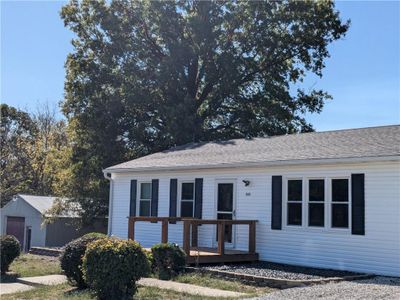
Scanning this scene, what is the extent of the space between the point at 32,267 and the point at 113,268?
19.4 ft

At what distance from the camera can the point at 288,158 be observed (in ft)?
45.9

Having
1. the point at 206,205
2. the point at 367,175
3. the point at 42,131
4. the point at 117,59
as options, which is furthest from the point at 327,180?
the point at 42,131

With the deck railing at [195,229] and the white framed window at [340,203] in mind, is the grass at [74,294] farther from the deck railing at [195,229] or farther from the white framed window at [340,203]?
the white framed window at [340,203]

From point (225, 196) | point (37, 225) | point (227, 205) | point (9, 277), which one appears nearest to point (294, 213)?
point (227, 205)

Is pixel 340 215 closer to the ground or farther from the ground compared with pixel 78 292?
farther from the ground

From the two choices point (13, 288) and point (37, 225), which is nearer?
point (13, 288)

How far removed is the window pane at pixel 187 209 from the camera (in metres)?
16.8

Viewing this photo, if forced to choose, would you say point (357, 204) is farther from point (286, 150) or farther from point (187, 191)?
point (187, 191)

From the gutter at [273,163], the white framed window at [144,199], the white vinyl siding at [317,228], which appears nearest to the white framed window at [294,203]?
the white vinyl siding at [317,228]

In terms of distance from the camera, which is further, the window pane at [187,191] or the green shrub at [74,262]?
the window pane at [187,191]

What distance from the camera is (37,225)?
25453mm

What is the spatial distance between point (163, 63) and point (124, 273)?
743 inches

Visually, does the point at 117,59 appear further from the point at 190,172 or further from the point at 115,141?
the point at 190,172

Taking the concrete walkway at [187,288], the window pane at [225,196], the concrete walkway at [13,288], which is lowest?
the concrete walkway at [13,288]
